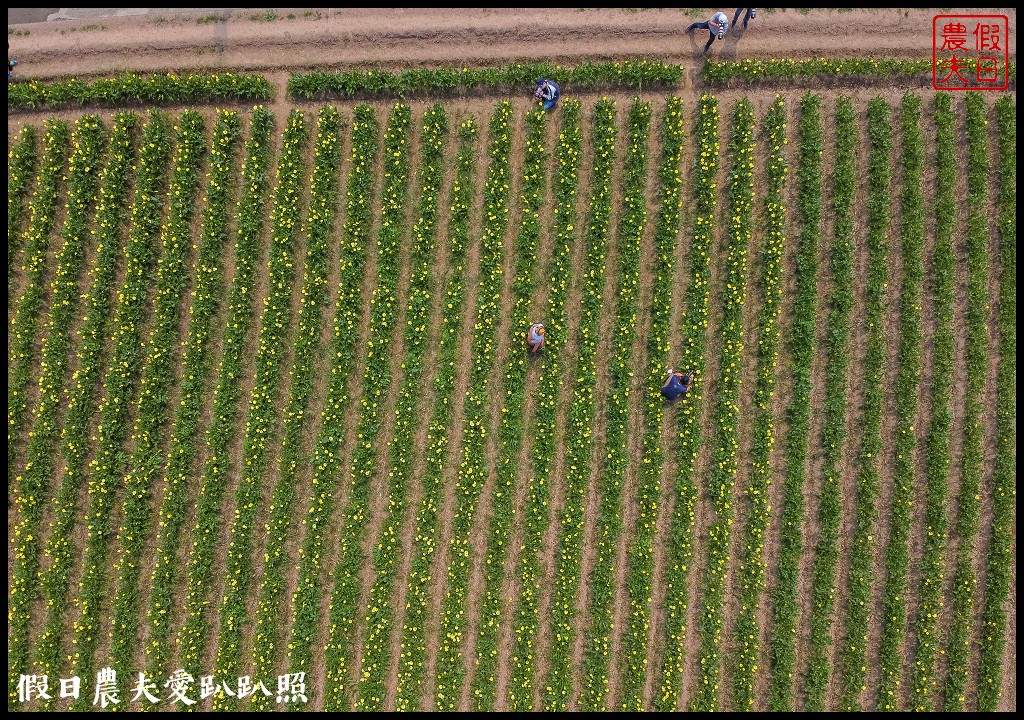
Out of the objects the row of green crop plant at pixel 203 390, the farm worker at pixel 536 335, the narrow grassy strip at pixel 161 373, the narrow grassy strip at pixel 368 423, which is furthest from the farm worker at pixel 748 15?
the narrow grassy strip at pixel 161 373

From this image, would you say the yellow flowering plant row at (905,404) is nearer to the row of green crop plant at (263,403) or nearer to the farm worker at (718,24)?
the farm worker at (718,24)

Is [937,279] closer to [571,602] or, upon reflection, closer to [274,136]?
[571,602]

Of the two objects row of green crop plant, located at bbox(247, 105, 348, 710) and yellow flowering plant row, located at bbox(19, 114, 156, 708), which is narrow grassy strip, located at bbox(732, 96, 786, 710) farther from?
yellow flowering plant row, located at bbox(19, 114, 156, 708)

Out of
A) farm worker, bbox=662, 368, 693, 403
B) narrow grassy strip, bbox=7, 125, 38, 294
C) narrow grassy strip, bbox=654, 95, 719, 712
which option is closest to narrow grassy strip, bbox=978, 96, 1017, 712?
narrow grassy strip, bbox=654, 95, 719, 712

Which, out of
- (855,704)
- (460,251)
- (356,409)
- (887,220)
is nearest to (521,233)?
(460,251)

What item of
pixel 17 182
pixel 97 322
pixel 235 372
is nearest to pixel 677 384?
pixel 235 372

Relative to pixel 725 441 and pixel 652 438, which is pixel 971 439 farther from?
pixel 652 438
